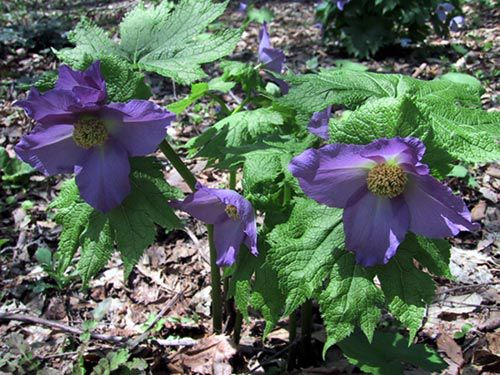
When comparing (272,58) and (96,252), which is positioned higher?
(272,58)

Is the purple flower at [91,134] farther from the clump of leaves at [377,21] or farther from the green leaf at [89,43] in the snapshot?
the clump of leaves at [377,21]

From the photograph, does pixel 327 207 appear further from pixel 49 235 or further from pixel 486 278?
pixel 49 235

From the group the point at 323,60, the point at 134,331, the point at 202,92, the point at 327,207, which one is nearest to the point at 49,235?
the point at 134,331

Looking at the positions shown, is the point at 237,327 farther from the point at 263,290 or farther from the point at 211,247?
the point at 263,290

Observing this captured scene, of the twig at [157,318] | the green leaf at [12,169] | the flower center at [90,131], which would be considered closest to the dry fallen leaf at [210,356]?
the twig at [157,318]

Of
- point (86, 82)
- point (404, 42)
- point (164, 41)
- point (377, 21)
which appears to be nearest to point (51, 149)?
point (86, 82)

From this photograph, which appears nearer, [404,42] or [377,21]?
[404,42]

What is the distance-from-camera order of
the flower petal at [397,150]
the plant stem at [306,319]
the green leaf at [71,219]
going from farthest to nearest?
the plant stem at [306,319] < the green leaf at [71,219] < the flower petal at [397,150]
